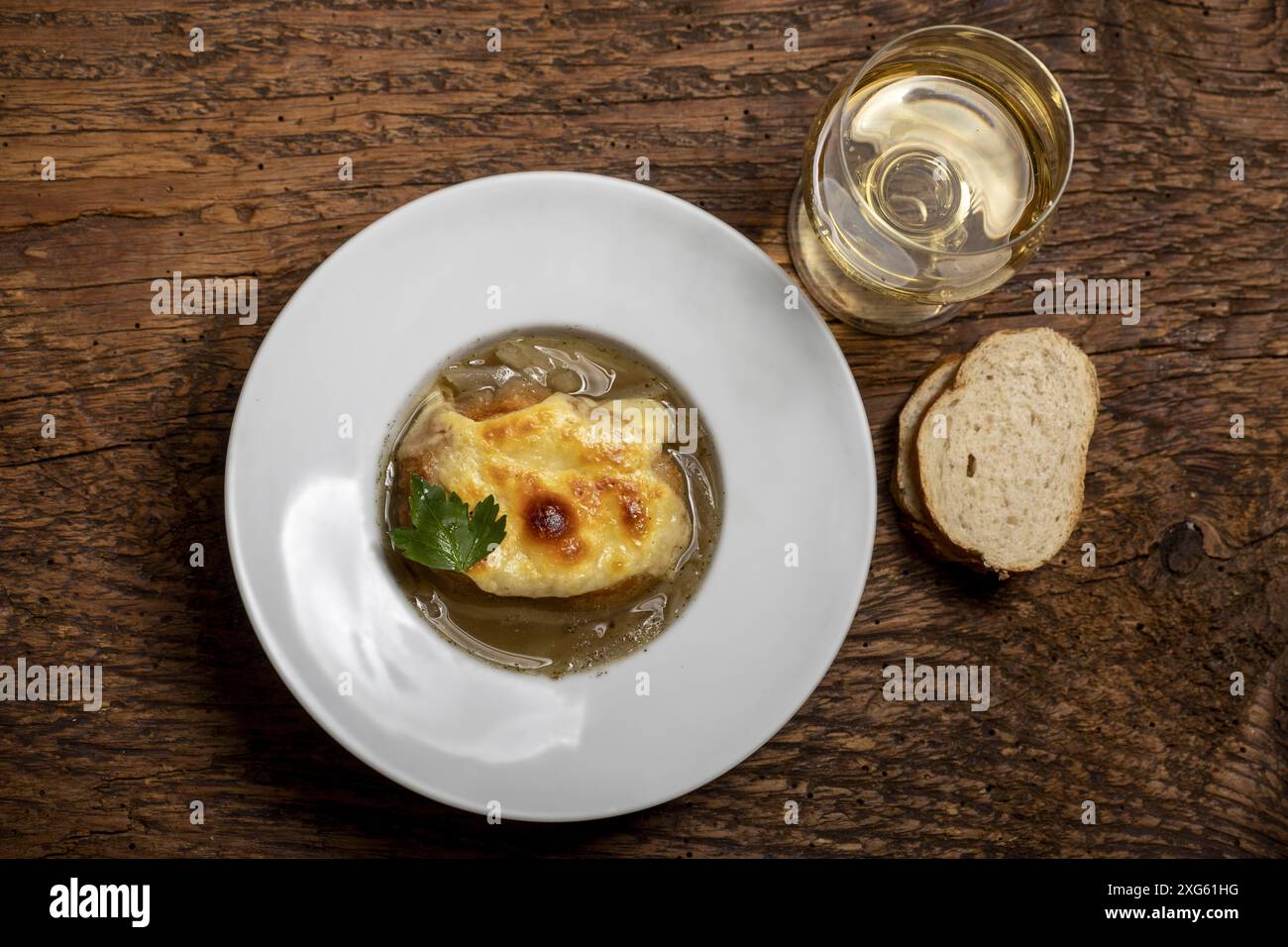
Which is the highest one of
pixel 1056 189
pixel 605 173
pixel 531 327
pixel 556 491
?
pixel 605 173

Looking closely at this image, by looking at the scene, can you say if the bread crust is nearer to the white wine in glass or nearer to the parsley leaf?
the white wine in glass

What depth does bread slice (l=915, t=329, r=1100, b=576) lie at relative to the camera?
319cm

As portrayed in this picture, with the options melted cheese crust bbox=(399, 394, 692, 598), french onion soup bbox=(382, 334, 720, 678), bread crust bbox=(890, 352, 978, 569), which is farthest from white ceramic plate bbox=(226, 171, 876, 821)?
bread crust bbox=(890, 352, 978, 569)

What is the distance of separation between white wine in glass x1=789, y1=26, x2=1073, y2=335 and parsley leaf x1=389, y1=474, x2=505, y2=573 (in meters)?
1.38

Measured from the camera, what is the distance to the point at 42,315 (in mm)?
3320

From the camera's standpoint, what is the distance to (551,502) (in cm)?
287

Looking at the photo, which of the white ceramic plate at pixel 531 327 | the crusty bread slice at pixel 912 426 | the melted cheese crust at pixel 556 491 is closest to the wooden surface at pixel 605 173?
the crusty bread slice at pixel 912 426

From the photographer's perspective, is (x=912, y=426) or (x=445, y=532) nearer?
(x=445, y=532)

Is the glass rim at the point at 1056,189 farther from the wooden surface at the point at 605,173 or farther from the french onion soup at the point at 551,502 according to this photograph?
the french onion soup at the point at 551,502

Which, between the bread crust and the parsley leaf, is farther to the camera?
the bread crust

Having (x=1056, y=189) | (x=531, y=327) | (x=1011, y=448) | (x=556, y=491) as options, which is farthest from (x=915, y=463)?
(x=531, y=327)

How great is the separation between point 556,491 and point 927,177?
1.61 metres

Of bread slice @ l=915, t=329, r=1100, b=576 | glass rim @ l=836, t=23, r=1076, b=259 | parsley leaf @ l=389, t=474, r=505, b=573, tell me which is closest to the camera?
glass rim @ l=836, t=23, r=1076, b=259

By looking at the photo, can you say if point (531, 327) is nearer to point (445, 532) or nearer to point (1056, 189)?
point (445, 532)
